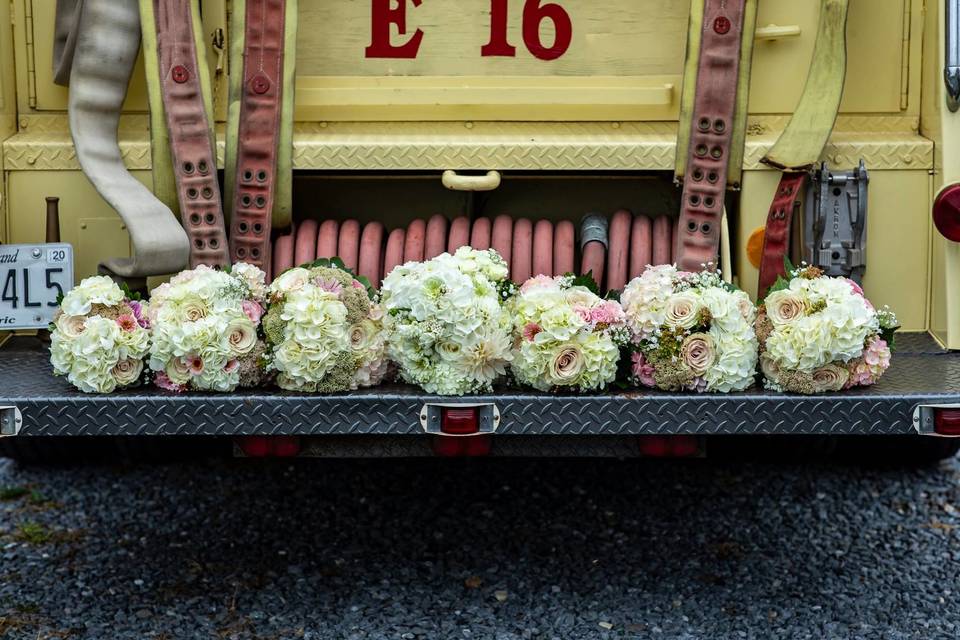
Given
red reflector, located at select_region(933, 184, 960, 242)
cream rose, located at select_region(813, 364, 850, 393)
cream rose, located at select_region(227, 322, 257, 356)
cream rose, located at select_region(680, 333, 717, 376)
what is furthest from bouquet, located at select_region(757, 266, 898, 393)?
cream rose, located at select_region(227, 322, 257, 356)

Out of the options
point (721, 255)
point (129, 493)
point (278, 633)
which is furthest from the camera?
point (129, 493)

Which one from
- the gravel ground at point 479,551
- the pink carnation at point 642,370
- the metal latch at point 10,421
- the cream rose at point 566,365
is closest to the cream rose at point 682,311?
the pink carnation at point 642,370

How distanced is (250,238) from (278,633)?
1128 millimetres

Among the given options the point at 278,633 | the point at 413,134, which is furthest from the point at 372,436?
the point at 413,134

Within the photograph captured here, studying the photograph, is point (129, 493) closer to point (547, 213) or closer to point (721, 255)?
point (547, 213)

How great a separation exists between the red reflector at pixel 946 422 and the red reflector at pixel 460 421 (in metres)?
1.08

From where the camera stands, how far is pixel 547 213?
3883 millimetres

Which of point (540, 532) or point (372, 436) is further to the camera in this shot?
point (540, 532)

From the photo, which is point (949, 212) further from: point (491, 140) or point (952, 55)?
point (491, 140)

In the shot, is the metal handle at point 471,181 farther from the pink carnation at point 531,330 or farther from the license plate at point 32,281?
the license plate at point 32,281

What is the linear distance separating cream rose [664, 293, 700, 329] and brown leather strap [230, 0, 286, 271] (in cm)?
124

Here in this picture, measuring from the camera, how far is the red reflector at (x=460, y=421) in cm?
293

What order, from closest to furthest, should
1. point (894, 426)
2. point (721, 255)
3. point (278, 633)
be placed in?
point (894, 426) < point (278, 633) < point (721, 255)

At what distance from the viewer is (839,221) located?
3.53m
